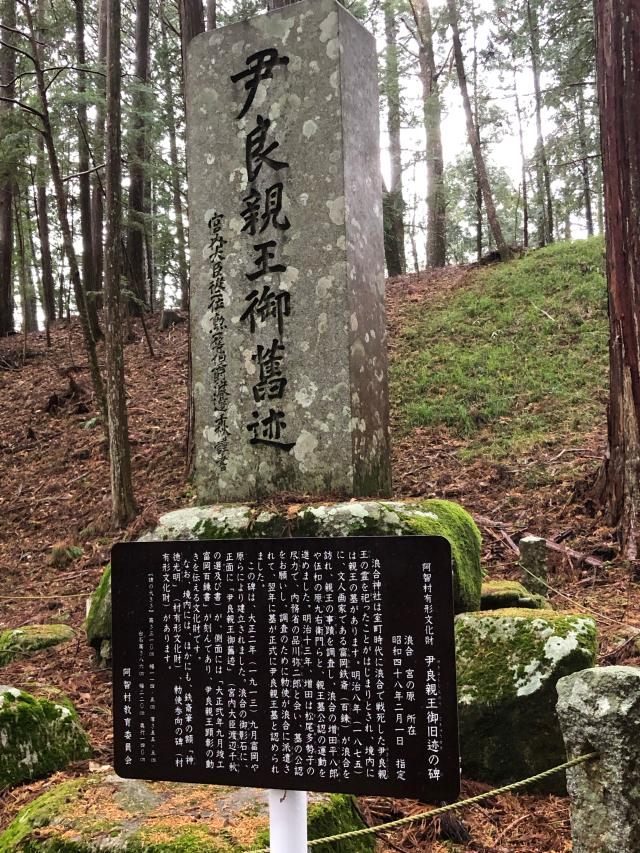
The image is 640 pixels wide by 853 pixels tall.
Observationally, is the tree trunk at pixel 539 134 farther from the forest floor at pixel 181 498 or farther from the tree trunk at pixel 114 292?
the tree trunk at pixel 114 292

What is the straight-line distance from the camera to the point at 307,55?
452cm

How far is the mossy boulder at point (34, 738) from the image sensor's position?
3.34m

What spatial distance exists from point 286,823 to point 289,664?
1.66ft

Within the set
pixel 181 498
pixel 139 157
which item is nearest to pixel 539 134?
pixel 139 157

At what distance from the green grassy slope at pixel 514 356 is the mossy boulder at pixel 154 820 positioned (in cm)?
621

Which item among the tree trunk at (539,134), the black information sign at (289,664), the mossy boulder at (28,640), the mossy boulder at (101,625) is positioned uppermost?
the tree trunk at (539,134)

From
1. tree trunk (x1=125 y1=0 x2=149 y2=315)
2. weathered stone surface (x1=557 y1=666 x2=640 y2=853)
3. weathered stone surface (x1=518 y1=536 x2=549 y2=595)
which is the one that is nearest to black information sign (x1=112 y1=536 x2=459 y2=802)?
weathered stone surface (x1=557 y1=666 x2=640 y2=853)

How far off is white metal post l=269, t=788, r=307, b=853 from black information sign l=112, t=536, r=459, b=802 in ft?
0.35

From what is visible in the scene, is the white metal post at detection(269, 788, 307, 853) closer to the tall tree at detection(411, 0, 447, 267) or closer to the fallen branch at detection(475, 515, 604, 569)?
the fallen branch at detection(475, 515, 604, 569)

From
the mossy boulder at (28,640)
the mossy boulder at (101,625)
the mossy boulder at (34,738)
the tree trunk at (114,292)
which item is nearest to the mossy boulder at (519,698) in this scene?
the mossy boulder at (34,738)

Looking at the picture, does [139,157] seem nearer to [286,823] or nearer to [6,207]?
[6,207]

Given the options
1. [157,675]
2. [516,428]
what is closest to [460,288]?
[516,428]

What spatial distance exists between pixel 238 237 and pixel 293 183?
54 cm

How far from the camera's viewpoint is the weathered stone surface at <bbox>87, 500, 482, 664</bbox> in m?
4.17
